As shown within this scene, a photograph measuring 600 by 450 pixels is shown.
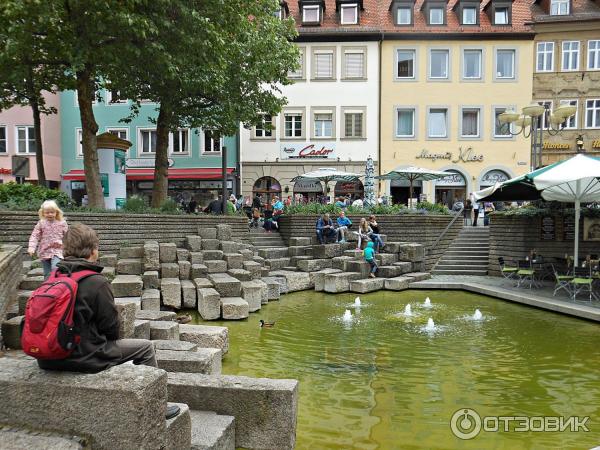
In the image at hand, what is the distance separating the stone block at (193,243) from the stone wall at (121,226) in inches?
24.6

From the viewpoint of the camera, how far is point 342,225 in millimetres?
17875

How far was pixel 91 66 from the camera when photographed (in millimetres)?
13719

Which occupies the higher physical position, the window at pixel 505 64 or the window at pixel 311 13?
the window at pixel 311 13

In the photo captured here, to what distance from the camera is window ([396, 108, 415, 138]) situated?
30.8 meters

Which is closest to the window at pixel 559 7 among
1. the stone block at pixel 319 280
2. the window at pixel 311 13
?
the window at pixel 311 13

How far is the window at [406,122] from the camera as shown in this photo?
30.8 m

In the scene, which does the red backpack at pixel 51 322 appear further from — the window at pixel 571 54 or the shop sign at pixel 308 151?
the window at pixel 571 54

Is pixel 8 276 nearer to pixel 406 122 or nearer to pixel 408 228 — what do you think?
pixel 408 228

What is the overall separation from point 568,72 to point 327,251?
24.2m

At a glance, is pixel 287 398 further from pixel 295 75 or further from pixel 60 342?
pixel 295 75

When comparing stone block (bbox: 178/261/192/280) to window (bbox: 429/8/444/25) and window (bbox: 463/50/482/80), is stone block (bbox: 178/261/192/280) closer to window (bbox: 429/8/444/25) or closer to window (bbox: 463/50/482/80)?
window (bbox: 463/50/482/80)

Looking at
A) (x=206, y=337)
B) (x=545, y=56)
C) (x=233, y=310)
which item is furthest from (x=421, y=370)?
(x=545, y=56)

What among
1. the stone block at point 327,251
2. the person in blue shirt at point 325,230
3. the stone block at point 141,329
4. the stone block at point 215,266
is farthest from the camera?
the person in blue shirt at point 325,230

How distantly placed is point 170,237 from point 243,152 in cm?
1770
